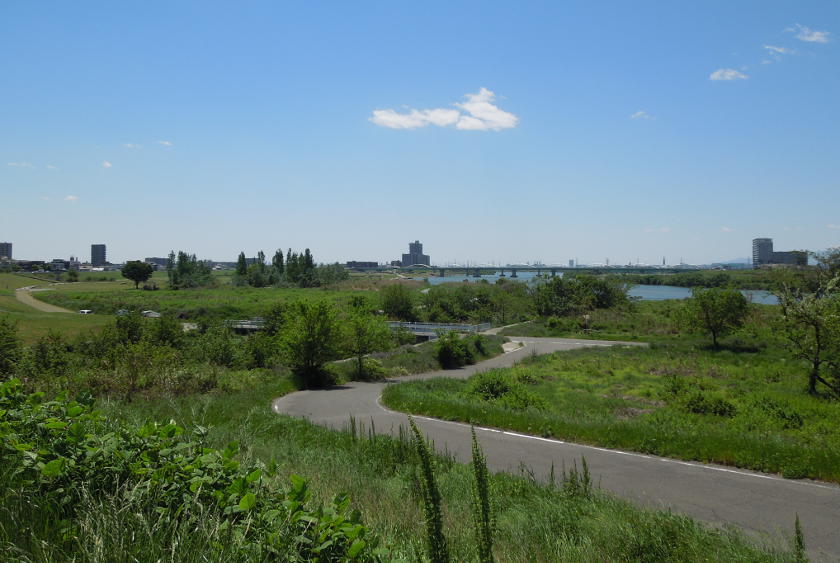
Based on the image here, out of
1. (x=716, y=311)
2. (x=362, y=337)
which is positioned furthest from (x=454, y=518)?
(x=716, y=311)

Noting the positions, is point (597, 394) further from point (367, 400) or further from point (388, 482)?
point (388, 482)

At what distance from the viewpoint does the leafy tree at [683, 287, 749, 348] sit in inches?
1243

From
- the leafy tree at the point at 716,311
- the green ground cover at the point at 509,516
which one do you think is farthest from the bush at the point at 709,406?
the leafy tree at the point at 716,311

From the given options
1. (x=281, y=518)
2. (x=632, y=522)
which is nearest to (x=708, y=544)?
(x=632, y=522)

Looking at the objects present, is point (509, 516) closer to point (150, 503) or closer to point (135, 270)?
point (150, 503)

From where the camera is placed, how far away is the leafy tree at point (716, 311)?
31.6 m

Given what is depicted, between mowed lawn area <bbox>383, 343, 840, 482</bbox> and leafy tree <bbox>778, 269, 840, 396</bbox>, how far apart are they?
1.00 m

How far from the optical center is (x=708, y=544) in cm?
501

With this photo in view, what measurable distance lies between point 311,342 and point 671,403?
1458cm

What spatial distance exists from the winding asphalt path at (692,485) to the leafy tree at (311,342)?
904 cm

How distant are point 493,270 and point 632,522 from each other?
189484 mm

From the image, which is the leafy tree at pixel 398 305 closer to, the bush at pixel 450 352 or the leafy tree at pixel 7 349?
the bush at pixel 450 352

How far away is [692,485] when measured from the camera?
8.67 metres

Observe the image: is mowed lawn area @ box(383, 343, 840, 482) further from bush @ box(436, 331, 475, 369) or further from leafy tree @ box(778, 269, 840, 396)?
bush @ box(436, 331, 475, 369)
